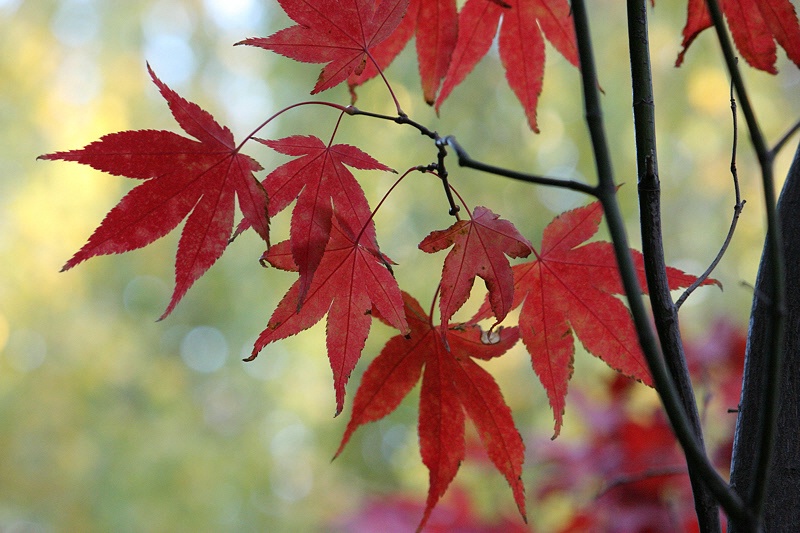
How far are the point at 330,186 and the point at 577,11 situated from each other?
0.69 ft

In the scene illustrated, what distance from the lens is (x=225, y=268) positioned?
3.18m

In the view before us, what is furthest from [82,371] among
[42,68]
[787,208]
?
[787,208]

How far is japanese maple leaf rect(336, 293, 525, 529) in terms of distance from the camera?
50cm

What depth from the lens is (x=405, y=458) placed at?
3033 mm

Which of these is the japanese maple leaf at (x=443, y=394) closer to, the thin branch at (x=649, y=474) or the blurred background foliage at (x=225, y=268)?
the thin branch at (x=649, y=474)

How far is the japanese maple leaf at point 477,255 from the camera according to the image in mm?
433

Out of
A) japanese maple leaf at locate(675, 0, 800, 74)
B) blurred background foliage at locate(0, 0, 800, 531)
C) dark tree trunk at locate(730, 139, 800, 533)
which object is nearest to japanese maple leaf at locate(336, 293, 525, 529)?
dark tree trunk at locate(730, 139, 800, 533)

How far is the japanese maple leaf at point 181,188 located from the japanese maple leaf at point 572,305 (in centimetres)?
19

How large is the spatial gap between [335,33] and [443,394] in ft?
0.92

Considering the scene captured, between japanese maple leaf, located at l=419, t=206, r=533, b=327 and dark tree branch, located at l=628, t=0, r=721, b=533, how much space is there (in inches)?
3.0

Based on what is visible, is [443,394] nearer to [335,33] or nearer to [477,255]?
[477,255]

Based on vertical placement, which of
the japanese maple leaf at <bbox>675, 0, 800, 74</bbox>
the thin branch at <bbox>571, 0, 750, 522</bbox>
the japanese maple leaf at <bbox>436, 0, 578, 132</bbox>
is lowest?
the thin branch at <bbox>571, 0, 750, 522</bbox>

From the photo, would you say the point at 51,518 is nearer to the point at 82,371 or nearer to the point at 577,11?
the point at 82,371

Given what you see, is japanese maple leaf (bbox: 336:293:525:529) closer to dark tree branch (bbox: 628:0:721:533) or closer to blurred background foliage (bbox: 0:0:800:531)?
dark tree branch (bbox: 628:0:721:533)
